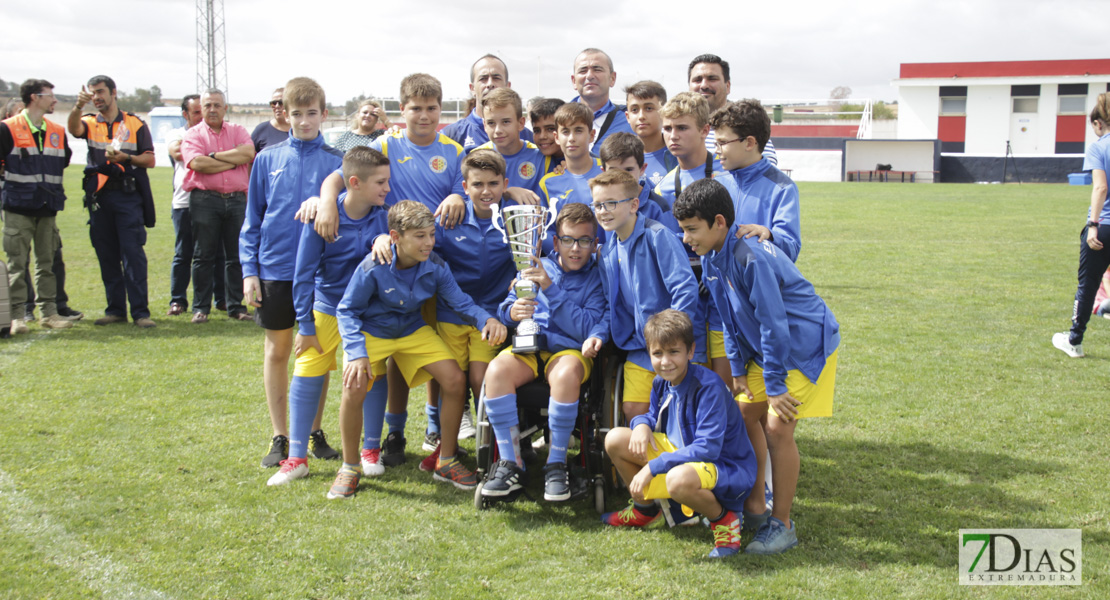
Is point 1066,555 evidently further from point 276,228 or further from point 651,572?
point 276,228

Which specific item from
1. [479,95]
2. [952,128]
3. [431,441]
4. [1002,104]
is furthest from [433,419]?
[1002,104]

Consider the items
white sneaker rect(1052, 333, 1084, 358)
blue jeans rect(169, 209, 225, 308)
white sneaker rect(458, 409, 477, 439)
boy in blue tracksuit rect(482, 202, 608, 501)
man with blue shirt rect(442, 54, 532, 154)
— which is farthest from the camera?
blue jeans rect(169, 209, 225, 308)

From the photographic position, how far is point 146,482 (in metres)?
4.20

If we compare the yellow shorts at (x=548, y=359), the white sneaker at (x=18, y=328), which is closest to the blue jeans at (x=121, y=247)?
the white sneaker at (x=18, y=328)

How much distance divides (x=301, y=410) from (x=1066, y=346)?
600cm

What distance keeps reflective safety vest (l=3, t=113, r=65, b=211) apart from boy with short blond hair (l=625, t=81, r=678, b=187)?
229 inches

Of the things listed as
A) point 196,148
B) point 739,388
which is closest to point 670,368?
point 739,388

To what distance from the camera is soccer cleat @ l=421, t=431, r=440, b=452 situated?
15.9 feet

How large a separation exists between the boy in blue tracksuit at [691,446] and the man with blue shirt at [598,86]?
209cm

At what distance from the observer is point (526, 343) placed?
3877 mm

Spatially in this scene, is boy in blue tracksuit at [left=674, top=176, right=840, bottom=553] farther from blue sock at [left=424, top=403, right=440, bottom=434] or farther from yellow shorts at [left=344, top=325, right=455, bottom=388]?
blue sock at [left=424, top=403, right=440, bottom=434]

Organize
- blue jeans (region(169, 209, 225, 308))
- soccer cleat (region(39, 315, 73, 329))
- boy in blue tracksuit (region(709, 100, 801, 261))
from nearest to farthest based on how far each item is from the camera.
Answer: boy in blue tracksuit (region(709, 100, 801, 261)) → soccer cleat (region(39, 315, 73, 329)) → blue jeans (region(169, 209, 225, 308))

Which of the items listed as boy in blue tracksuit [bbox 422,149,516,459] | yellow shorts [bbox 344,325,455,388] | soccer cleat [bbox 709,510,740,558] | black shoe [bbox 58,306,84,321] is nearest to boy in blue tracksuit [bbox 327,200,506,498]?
yellow shorts [bbox 344,325,455,388]

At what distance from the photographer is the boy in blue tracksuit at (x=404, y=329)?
4.05 metres
